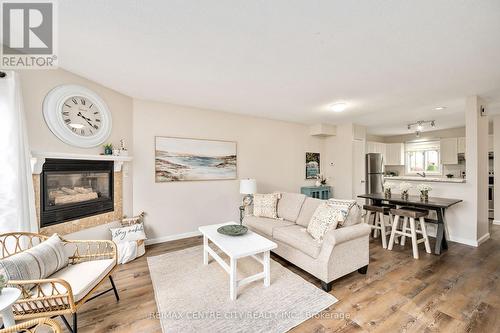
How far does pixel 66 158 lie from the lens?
2.46 meters

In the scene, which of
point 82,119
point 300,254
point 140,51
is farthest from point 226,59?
point 300,254

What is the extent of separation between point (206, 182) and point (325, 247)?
2.48 meters

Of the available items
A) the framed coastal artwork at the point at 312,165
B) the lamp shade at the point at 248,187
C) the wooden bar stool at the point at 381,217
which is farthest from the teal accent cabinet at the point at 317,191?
the lamp shade at the point at 248,187

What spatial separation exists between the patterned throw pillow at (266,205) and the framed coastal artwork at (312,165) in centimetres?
212

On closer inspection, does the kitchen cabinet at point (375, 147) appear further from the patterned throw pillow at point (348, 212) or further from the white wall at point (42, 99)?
the white wall at point (42, 99)

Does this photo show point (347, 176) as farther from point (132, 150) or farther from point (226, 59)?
point (132, 150)

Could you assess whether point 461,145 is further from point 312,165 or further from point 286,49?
point 286,49

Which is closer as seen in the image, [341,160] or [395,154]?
[341,160]

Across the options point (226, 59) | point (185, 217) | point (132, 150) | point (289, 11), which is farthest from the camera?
point (185, 217)

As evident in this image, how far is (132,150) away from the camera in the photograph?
3.34 meters

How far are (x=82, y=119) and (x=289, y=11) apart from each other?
2.77 m

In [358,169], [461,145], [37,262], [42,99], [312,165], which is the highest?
[42,99]

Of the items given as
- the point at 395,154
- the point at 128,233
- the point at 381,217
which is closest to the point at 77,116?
the point at 128,233

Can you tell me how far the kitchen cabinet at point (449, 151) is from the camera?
5785 mm
